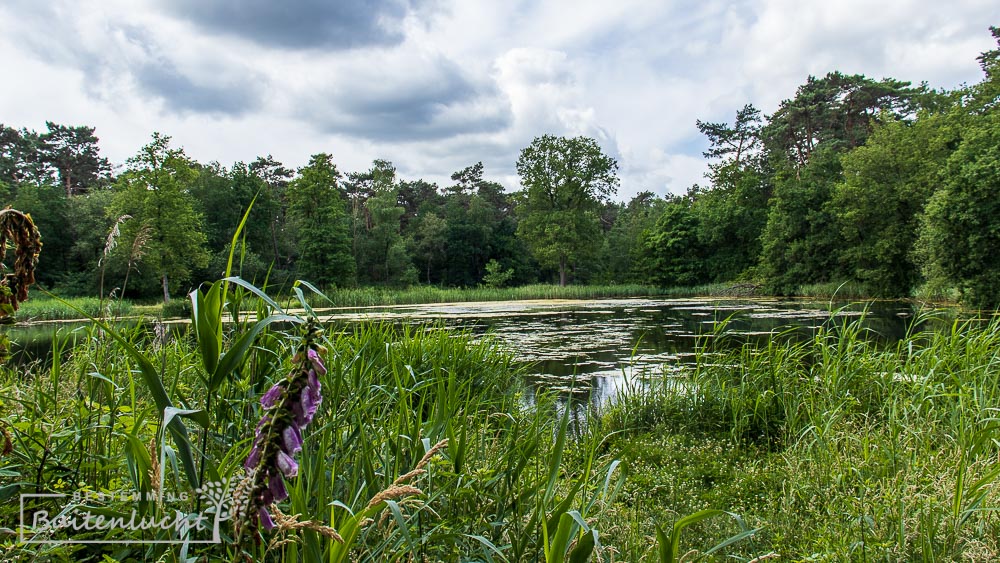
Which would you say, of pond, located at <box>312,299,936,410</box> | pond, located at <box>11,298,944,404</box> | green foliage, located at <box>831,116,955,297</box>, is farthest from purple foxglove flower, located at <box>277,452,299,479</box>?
green foliage, located at <box>831,116,955,297</box>

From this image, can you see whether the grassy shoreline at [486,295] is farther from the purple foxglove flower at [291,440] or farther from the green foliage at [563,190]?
the purple foxglove flower at [291,440]

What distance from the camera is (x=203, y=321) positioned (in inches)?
39.6

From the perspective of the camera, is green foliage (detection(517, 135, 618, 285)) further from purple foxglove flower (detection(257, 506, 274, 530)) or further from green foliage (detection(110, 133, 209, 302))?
purple foxglove flower (detection(257, 506, 274, 530))

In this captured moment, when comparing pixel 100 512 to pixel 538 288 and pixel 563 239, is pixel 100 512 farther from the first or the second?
pixel 563 239

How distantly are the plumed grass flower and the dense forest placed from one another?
18641 mm

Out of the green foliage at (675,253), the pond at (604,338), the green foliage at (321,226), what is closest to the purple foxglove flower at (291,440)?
the pond at (604,338)

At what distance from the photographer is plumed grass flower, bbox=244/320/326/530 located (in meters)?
0.60

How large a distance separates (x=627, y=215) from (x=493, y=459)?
5076 cm

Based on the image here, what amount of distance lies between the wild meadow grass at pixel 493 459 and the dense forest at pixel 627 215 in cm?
1554

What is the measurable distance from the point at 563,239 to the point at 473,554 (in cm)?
3567

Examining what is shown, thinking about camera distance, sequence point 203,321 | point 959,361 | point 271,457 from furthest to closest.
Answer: point 959,361, point 203,321, point 271,457

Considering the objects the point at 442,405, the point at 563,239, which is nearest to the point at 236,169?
the point at 563,239

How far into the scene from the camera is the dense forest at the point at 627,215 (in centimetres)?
2058

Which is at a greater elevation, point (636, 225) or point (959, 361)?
point (636, 225)
